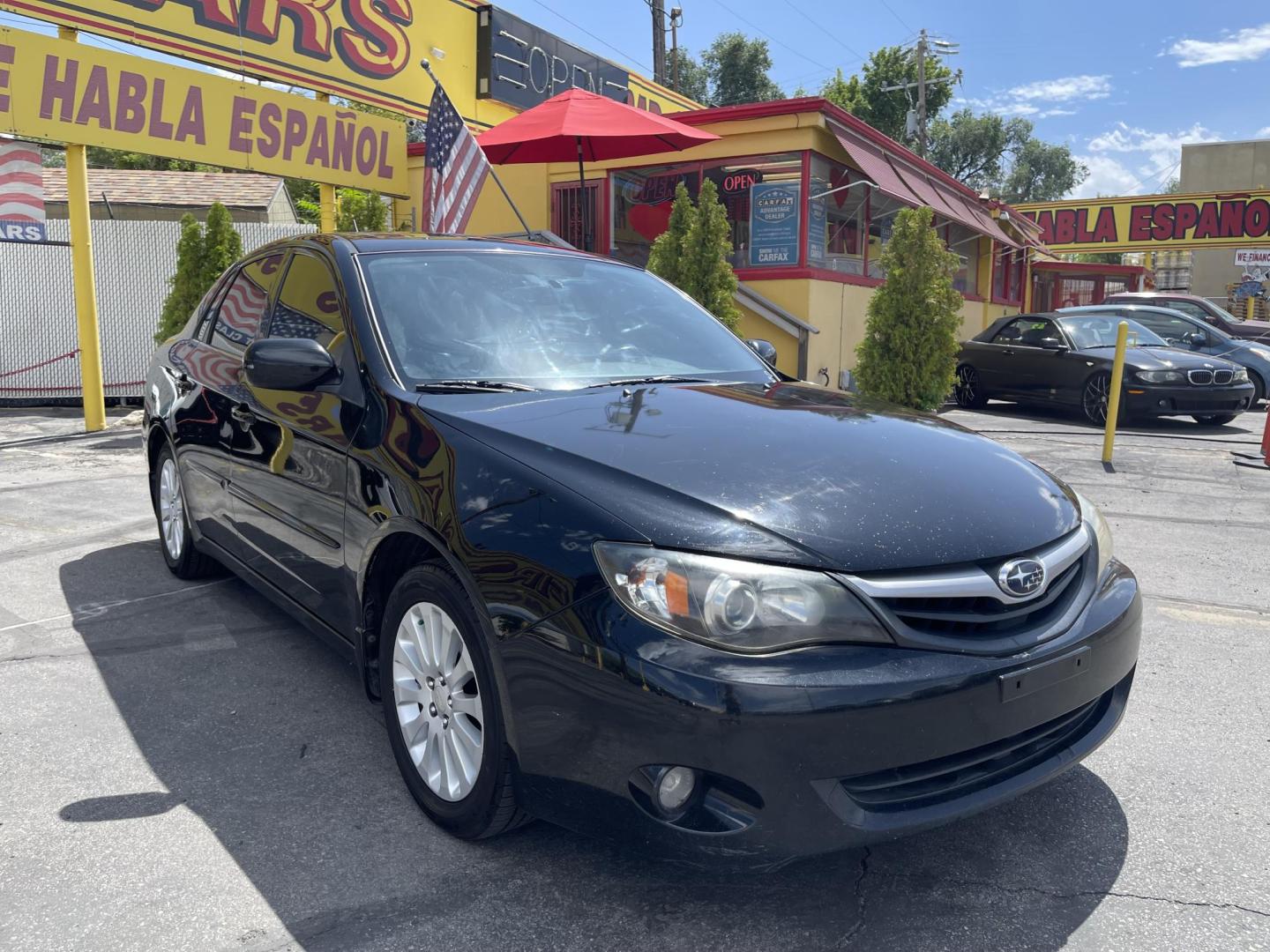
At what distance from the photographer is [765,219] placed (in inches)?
540

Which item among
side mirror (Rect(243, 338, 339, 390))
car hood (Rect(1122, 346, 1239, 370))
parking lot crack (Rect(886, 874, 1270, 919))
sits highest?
side mirror (Rect(243, 338, 339, 390))

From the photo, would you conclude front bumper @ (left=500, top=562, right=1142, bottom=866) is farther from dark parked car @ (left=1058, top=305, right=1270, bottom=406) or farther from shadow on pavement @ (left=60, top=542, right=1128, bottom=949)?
dark parked car @ (left=1058, top=305, right=1270, bottom=406)

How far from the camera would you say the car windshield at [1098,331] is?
12.7m

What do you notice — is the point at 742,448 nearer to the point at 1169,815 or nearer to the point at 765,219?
the point at 1169,815

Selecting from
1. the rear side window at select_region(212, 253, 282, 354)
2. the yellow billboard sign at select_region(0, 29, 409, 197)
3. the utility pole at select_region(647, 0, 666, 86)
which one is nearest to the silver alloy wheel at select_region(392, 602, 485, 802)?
the rear side window at select_region(212, 253, 282, 354)

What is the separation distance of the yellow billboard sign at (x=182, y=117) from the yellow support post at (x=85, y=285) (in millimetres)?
380

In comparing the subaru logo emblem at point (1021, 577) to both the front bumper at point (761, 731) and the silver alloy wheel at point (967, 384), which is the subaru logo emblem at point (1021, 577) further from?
the silver alloy wheel at point (967, 384)

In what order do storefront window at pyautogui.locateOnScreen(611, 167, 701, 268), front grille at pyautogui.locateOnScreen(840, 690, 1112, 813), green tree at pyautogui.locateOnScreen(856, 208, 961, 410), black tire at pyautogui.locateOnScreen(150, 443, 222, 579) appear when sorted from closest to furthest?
front grille at pyautogui.locateOnScreen(840, 690, 1112, 813) < black tire at pyautogui.locateOnScreen(150, 443, 222, 579) < green tree at pyautogui.locateOnScreen(856, 208, 961, 410) < storefront window at pyautogui.locateOnScreen(611, 167, 701, 268)

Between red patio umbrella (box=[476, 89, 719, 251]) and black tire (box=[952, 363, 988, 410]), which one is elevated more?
red patio umbrella (box=[476, 89, 719, 251])

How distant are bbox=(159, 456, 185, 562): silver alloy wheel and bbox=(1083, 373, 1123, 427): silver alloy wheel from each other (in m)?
10.6

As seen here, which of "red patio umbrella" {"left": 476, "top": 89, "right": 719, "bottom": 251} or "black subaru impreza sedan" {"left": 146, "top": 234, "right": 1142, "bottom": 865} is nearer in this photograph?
"black subaru impreza sedan" {"left": 146, "top": 234, "right": 1142, "bottom": 865}

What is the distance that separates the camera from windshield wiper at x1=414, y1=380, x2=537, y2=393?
289cm

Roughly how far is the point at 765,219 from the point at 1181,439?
588 cm

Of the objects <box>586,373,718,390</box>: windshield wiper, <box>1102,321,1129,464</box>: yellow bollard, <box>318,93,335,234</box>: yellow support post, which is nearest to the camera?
<box>586,373,718,390</box>: windshield wiper
